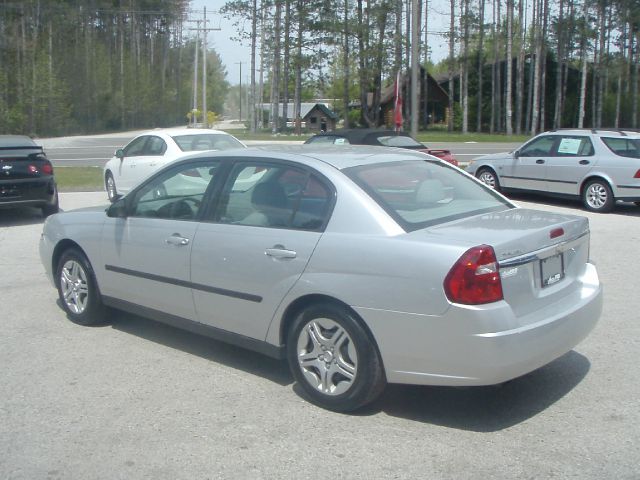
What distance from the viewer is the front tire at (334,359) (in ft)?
15.3

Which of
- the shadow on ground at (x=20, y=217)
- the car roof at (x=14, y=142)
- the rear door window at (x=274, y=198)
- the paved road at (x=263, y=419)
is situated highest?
the car roof at (x=14, y=142)

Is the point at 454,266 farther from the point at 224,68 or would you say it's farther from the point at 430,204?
the point at 224,68

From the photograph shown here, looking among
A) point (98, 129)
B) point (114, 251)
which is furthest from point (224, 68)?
point (114, 251)

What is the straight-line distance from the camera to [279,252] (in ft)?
16.5

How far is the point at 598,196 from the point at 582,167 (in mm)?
642

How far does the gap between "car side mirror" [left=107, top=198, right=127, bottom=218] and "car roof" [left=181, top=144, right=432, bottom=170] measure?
2.45 ft

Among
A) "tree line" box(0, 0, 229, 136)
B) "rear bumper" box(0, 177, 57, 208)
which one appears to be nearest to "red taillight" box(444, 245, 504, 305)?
"rear bumper" box(0, 177, 57, 208)

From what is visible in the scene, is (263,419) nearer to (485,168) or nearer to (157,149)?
(157,149)

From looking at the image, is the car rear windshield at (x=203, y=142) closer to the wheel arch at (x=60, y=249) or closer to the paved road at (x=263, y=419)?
the wheel arch at (x=60, y=249)

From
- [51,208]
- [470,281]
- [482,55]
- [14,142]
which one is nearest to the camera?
[470,281]

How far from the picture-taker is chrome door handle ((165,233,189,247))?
5656mm

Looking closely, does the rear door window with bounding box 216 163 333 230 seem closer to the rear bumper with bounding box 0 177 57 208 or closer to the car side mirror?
the car side mirror

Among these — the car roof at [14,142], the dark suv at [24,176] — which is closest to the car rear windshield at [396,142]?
the dark suv at [24,176]

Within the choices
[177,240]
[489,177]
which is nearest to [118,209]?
[177,240]
